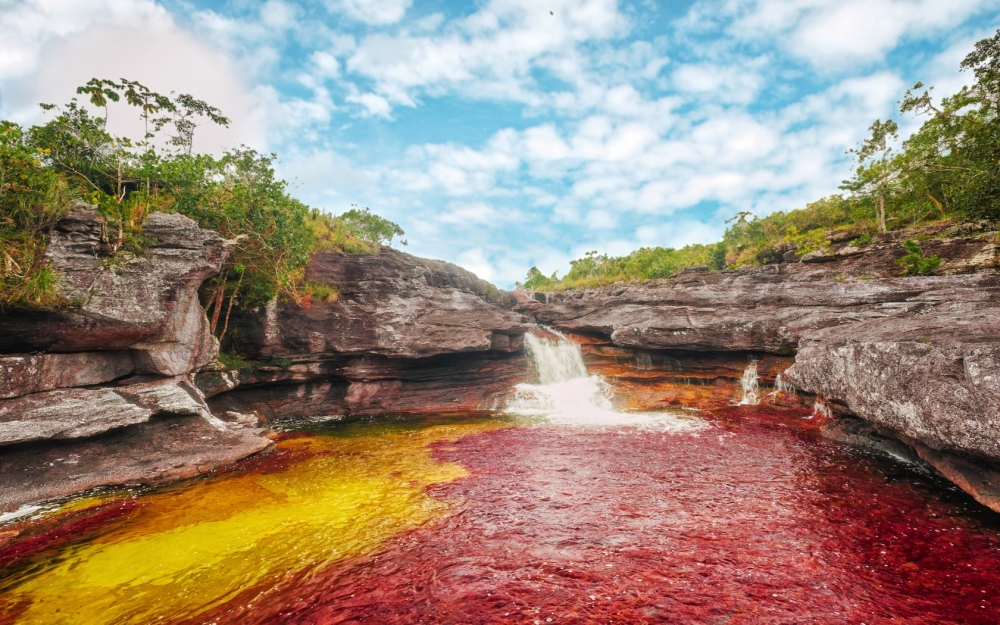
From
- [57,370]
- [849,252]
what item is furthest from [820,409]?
[57,370]

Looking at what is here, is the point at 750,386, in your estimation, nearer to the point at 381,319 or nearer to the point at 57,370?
the point at 381,319

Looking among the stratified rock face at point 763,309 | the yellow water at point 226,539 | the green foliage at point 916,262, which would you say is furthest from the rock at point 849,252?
the yellow water at point 226,539

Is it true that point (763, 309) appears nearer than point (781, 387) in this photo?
No

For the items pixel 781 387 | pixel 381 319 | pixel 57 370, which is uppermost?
pixel 381 319

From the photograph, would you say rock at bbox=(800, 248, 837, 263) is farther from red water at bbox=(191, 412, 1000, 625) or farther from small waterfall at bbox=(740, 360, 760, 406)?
red water at bbox=(191, 412, 1000, 625)

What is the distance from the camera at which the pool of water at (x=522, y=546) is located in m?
5.11

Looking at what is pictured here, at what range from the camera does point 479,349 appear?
22.0m

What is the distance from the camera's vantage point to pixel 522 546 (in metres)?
6.65

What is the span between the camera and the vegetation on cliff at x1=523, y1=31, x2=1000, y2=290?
13.6 meters

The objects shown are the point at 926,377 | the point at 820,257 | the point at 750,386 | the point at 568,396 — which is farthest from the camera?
the point at 820,257

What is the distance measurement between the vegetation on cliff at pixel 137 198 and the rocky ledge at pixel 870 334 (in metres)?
17.3

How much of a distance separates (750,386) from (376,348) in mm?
18877

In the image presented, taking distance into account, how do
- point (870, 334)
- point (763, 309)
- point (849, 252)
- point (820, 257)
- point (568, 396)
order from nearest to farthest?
1. point (870, 334)
2. point (763, 309)
3. point (568, 396)
4. point (849, 252)
5. point (820, 257)

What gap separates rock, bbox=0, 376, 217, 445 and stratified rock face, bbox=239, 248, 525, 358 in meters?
6.51
